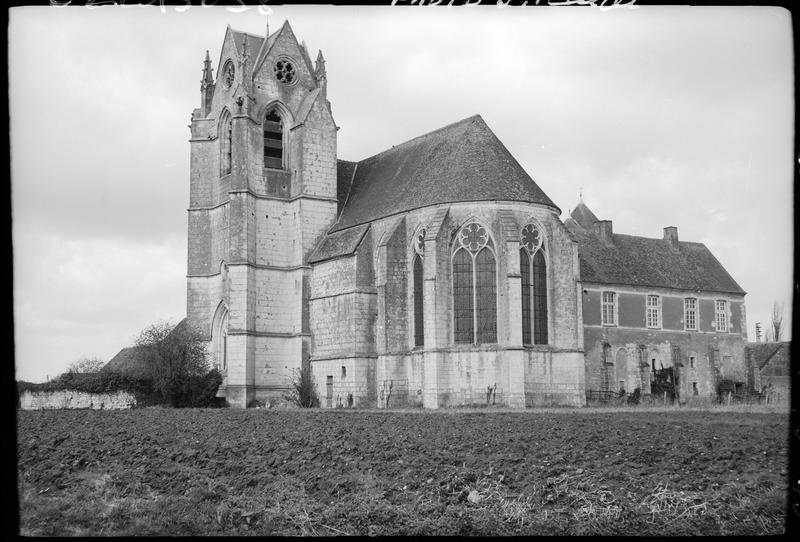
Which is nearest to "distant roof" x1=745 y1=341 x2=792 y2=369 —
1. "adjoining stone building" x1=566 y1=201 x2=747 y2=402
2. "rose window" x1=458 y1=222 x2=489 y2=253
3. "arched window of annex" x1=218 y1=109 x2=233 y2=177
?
"adjoining stone building" x1=566 y1=201 x2=747 y2=402

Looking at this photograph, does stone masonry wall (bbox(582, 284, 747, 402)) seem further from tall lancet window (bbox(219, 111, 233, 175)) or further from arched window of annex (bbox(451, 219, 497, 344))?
tall lancet window (bbox(219, 111, 233, 175))

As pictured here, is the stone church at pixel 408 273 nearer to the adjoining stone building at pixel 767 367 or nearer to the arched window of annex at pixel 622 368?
the arched window of annex at pixel 622 368

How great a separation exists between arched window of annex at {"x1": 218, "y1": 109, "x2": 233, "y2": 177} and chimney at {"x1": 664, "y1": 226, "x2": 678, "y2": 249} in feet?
85.4

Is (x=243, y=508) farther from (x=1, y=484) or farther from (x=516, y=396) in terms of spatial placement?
(x=516, y=396)

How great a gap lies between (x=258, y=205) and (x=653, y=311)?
863 inches

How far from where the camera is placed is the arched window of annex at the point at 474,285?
39312 mm

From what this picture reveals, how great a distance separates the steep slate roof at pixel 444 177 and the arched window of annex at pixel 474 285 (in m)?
1.78

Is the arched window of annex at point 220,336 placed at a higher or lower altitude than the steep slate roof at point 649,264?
lower

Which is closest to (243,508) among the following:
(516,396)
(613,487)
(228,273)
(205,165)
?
(613,487)

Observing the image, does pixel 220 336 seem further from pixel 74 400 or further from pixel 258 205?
pixel 74 400

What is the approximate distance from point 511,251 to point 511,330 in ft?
11.0

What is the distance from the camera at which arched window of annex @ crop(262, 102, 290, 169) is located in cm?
4841

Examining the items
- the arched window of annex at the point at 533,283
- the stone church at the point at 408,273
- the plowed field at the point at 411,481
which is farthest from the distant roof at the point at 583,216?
the plowed field at the point at 411,481

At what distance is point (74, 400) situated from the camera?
4206 cm
